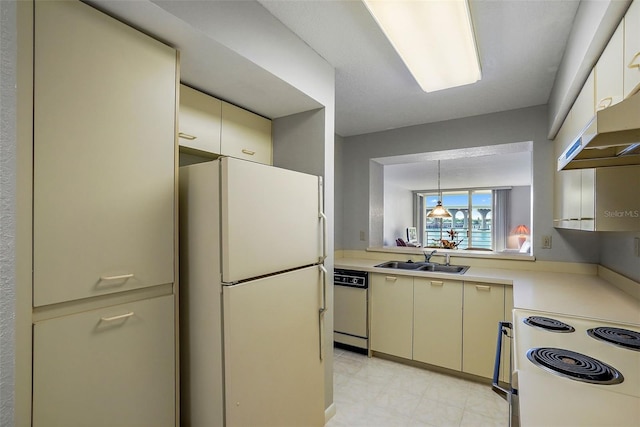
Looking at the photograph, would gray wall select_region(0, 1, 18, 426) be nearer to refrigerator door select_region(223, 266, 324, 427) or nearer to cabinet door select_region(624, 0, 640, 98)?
refrigerator door select_region(223, 266, 324, 427)

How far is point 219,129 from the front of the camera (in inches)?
74.4

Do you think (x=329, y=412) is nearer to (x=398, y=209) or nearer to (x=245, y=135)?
(x=245, y=135)

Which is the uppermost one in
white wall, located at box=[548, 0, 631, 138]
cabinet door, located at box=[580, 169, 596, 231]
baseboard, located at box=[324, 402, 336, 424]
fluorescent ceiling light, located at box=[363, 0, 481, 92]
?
fluorescent ceiling light, located at box=[363, 0, 481, 92]

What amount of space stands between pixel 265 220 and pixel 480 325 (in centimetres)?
201

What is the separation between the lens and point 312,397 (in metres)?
1.83

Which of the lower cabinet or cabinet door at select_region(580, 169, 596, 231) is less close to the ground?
cabinet door at select_region(580, 169, 596, 231)

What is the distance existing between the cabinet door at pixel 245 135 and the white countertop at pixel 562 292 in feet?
4.94

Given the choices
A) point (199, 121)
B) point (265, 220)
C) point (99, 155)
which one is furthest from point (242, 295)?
point (199, 121)

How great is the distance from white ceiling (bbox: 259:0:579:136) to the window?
22.9 ft

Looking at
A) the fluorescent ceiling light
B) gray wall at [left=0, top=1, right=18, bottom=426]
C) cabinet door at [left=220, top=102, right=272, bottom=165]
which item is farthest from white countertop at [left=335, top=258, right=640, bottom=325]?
gray wall at [left=0, top=1, right=18, bottom=426]

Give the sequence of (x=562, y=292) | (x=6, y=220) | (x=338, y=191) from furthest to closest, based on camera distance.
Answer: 1. (x=338, y=191)
2. (x=562, y=292)
3. (x=6, y=220)

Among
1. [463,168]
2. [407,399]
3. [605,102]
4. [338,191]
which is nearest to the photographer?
[605,102]

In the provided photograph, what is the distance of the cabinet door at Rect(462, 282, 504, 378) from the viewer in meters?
2.47

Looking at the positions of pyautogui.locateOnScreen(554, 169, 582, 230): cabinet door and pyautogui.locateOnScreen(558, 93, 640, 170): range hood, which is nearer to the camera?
pyautogui.locateOnScreen(558, 93, 640, 170): range hood
